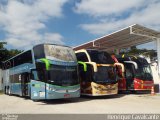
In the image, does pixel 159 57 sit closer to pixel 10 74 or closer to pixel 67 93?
pixel 67 93

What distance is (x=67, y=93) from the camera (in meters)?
17.3

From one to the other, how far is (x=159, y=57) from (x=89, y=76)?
708 centimetres

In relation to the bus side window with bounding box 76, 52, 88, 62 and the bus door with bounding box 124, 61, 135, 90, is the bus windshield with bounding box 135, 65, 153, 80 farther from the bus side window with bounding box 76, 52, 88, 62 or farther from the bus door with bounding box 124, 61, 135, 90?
the bus side window with bounding box 76, 52, 88, 62

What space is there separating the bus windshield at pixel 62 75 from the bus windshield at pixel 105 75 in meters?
1.92

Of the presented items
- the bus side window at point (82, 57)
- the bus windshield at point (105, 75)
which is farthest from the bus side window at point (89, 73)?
the bus side window at point (82, 57)

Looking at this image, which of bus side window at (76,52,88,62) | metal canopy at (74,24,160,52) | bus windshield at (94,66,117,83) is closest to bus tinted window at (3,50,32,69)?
bus side window at (76,52,88,62)

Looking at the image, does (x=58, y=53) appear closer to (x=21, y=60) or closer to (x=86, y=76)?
(x=86, y=76)

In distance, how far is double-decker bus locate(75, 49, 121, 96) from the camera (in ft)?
63.0

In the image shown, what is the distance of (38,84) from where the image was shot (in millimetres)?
17375

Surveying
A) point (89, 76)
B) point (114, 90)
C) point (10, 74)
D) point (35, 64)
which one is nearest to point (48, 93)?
point (35, 64)

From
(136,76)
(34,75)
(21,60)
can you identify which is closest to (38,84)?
(34,75)

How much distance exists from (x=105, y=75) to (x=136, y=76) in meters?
4.02

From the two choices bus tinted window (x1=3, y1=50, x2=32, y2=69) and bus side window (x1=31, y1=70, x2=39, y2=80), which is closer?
bus side window (x1=31, y1=70, x2=39, y2=80)

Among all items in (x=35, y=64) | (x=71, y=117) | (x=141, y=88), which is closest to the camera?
(x=71, y=117)
